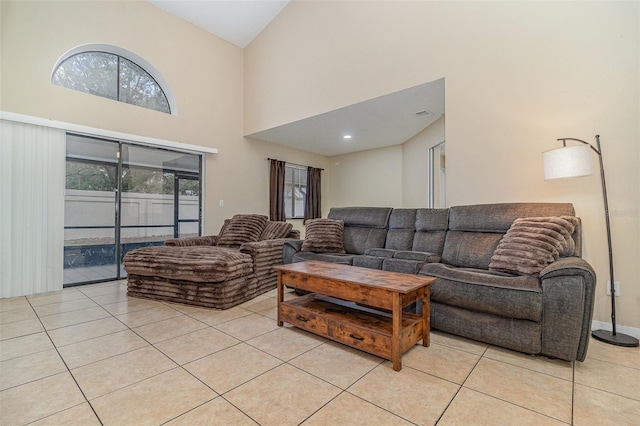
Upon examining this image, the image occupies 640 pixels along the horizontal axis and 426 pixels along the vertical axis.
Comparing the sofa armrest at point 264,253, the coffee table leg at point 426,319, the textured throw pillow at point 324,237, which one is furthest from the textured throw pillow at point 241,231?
the coffee table leg at point 426,319

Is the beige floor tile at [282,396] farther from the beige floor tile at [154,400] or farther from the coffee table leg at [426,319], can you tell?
the coffee table leg at [426,319]

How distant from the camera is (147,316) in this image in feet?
8.84

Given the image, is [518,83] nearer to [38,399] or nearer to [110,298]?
[38,399]

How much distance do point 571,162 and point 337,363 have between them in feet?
7.51

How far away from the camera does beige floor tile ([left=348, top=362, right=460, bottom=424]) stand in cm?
139

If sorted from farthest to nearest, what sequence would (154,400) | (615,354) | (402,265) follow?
1. (402,265)
2. (615,354)
3. (154,400)

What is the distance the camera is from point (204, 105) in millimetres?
4977

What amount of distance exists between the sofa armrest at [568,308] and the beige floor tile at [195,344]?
2.14m

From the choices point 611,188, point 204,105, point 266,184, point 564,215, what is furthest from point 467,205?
point 204,105

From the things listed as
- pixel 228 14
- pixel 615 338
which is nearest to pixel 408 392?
pixel 615 338

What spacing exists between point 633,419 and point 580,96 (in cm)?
239

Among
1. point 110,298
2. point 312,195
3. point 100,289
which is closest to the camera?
point 110,298

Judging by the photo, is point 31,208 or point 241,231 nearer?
point 31,208

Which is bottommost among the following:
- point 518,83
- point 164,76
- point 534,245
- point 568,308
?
point 568,308
